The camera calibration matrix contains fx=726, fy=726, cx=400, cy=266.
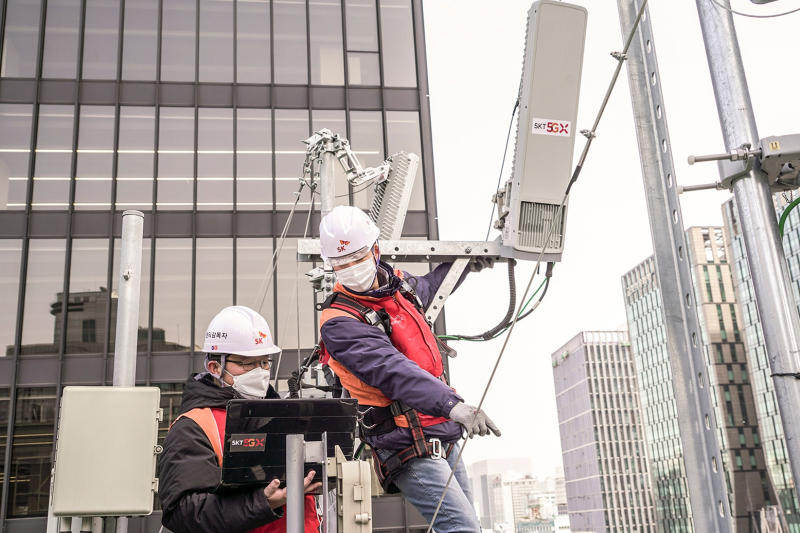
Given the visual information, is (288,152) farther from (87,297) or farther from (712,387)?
(712,387)

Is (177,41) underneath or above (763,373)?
underneath

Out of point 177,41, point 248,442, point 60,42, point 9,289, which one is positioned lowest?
point 248,442

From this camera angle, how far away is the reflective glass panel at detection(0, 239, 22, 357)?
56.2 feet

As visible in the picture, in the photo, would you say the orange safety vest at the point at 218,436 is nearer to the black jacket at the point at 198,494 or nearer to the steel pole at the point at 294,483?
the black jacket at the point at 198,494

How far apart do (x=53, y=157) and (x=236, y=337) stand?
1754 cm

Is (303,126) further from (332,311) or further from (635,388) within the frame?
(635,388)

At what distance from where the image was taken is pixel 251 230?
61.2 ft

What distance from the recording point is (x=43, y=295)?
17.6m

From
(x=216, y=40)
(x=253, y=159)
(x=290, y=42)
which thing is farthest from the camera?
(x=290, y=42)

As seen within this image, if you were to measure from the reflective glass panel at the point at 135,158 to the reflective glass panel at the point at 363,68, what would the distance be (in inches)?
213

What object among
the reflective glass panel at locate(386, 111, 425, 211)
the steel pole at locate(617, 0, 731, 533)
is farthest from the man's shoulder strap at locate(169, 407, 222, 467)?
the reflective glass panel at locate(386, 111, 425, 211)

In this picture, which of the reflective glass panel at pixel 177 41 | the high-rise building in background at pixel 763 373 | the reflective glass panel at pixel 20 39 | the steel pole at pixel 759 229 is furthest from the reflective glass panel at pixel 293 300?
the high-rise building in background at pixel 763 373

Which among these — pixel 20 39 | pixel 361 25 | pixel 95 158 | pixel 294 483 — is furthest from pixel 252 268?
pixel 294 483

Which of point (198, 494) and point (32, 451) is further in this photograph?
point (32, 451)
